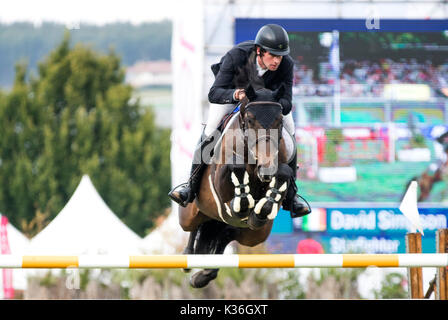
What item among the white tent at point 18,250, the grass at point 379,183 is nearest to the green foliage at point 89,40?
the white tent at point 18,250

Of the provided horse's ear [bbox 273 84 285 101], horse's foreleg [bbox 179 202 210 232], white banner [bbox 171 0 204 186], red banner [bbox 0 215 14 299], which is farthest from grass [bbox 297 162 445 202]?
horse's ear [bbox 273 84 285 101]

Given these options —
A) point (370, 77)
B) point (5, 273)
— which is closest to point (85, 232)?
point (5, 273)

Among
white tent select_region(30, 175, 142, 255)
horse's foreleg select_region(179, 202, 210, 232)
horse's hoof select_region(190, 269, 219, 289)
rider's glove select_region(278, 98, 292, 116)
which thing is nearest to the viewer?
rider's glove select_region(278, 98, 292, 116)

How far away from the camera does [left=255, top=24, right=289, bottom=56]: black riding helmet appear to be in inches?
238

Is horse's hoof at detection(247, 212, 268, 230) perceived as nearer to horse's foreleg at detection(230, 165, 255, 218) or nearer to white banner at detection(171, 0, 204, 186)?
horse's foreleg at detection(230, 165, 255, 218)

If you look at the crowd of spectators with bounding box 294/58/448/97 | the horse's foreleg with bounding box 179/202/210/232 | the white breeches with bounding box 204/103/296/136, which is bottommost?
the horse's foreleg with bounding box 179/202/210/232

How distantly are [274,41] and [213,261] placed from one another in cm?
146

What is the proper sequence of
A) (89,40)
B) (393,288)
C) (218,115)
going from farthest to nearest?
(89,40) → (393,288) → (218,115)

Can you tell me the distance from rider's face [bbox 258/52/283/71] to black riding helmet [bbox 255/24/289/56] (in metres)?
0.04

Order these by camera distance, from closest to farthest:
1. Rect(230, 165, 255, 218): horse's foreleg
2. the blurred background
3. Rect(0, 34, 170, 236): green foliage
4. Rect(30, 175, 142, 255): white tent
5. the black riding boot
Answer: Rect(230, 165, 255, 218): horse's foreleg < the black riding boot < the blurred background < Rect(30, 175, 142, 255): white tent < Rect(0, 34, 170, 236): green foliage

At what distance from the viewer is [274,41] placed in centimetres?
605

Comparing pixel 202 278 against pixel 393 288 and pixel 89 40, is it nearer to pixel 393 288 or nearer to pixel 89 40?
pixel 393 288

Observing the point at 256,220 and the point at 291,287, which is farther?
the point at 291,287

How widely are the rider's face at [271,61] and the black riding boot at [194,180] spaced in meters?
0.79
